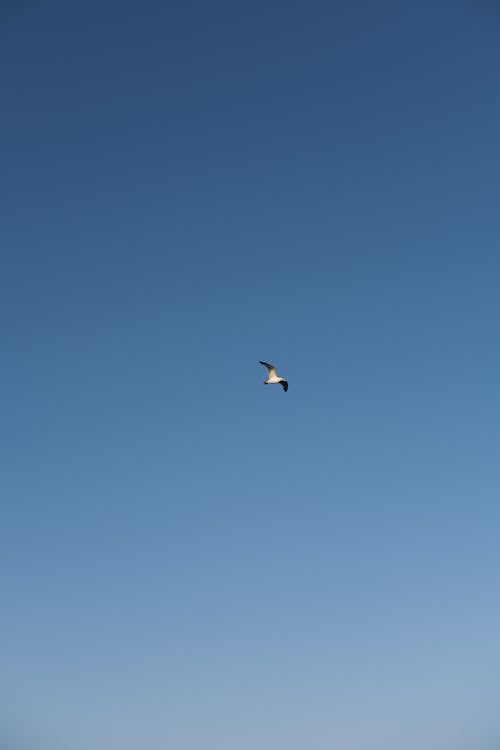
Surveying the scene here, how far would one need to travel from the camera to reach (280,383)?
250 ft
